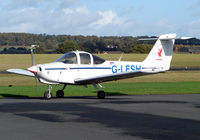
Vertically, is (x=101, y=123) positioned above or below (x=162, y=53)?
below

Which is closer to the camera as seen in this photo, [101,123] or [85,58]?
[101,123]

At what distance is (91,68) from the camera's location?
20.4 m

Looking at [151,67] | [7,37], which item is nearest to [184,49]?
[7,37]

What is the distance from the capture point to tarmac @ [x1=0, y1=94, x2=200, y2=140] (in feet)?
30.5

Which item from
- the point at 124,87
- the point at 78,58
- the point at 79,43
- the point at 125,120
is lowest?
the point at 124,87

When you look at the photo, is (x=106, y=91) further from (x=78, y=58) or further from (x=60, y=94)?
(x=78, y=58)

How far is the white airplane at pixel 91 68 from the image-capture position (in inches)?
756

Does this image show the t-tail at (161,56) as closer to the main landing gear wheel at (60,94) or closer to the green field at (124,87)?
the green field at (124,87)

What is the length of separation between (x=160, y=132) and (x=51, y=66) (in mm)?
10329

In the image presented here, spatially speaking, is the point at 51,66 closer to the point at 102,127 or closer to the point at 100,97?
the point at 100,97

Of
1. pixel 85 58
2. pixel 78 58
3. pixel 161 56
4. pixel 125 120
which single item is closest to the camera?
pixel 125 120

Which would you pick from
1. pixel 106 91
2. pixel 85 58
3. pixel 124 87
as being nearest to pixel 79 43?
pixel 124 87

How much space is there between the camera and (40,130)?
10.0m

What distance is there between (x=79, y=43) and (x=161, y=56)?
86362 millimetres
